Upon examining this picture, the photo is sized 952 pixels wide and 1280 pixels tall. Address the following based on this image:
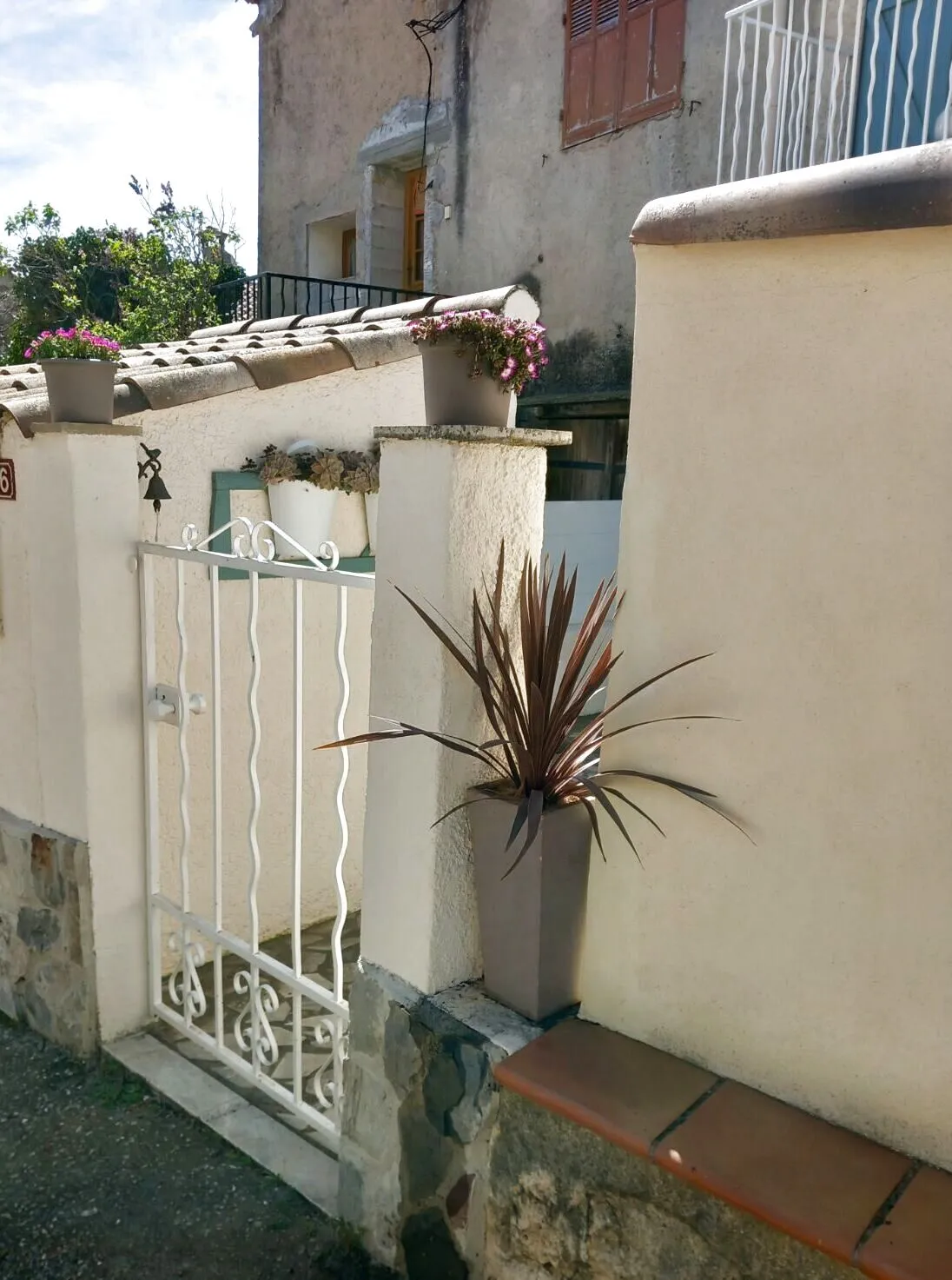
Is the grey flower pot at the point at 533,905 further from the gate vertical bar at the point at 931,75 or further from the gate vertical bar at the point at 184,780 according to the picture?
the gate vertical bar at the point at 931,75

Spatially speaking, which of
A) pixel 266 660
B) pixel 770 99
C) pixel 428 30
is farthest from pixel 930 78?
pixel 428 30

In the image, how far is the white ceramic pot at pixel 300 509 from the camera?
4.04 meters

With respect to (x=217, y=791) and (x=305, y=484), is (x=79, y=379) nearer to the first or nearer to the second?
(x=305, y=484)

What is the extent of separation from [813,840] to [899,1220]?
0.62 meters

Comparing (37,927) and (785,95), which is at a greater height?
(785,95)

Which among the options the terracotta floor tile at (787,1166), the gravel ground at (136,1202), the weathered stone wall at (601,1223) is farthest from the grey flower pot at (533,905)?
the gravel ground at (136,1202)

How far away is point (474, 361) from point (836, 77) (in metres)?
5.83

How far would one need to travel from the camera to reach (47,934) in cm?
355

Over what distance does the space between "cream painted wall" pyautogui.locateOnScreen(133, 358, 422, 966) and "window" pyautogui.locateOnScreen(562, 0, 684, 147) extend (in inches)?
214

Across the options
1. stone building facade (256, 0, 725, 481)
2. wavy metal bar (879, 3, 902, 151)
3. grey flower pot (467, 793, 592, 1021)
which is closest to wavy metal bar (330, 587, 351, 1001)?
grey flower pot (467, 793, 592, 1021)

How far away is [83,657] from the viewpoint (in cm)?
328

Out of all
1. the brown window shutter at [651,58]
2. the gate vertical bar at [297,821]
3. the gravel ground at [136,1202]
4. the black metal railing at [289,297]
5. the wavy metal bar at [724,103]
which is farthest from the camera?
the black metal railing at [289,297]

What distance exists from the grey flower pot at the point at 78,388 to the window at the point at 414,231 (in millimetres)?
9134

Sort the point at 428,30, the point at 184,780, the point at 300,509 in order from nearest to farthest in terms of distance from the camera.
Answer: the point at 184,780, the point at 300,509, the point at 428,30
